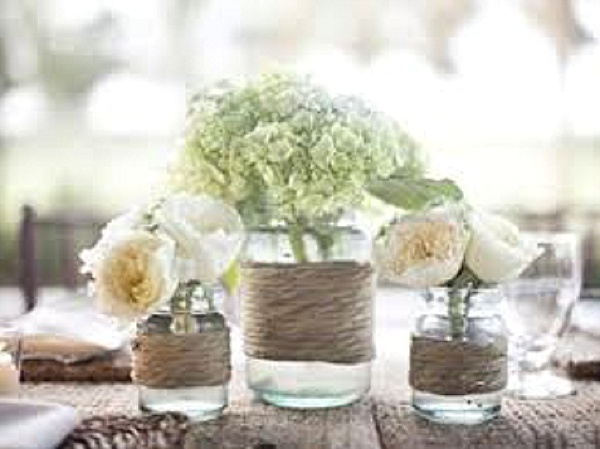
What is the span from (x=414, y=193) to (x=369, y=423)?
242 mm

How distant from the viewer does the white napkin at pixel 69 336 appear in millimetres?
1510

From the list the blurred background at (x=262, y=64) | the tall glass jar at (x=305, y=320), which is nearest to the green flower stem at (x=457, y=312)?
the tall glass jar at (x=305, y=320)

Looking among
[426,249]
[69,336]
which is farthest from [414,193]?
[69,336]

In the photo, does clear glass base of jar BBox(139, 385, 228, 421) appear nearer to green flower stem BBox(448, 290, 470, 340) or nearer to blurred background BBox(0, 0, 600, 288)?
green flower stem BBox(448, 290, 470, 340)

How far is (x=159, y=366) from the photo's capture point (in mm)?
1232

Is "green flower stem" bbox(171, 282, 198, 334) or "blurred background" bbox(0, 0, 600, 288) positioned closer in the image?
"green flower stem" bbox(171, 282, 198, 334)

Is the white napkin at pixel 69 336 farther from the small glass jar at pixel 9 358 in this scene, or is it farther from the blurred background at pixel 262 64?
the blurred background at pixel 262 64

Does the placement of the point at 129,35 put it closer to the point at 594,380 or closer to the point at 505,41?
the point at 505,41

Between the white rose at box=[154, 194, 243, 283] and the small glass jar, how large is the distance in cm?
22

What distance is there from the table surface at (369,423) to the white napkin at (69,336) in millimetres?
66

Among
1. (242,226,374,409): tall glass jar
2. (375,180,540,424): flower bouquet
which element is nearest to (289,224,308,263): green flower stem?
(242,226,374,409): tall glass jar

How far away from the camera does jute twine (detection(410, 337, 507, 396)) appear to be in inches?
48.4

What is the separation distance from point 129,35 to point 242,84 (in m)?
3.58

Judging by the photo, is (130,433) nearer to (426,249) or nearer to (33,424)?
(33,424)
